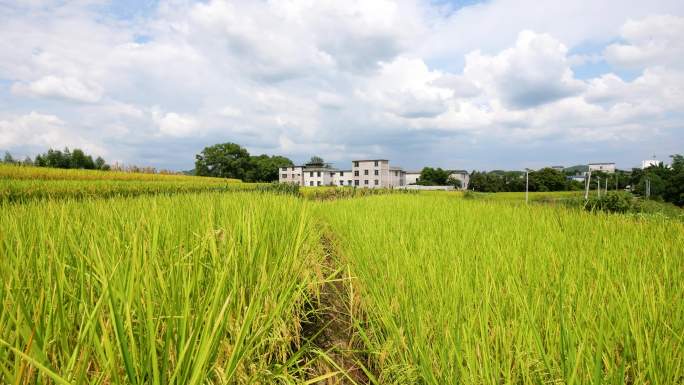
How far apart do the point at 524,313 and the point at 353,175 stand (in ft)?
212

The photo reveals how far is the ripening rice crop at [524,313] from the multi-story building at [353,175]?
2301 inches

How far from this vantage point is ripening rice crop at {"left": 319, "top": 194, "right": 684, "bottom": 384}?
117cm

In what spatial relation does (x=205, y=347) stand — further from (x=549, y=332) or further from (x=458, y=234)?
(x=458, y=234)

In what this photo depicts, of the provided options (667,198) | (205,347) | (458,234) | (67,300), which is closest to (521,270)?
(458,234)

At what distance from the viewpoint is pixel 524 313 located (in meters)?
1.29

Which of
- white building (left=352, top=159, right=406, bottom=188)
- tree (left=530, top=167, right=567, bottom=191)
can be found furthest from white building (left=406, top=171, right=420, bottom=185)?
tree (left=530, top=167, right=567, bottom=191)

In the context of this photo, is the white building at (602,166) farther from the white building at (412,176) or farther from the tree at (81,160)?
the tree at (81,160)

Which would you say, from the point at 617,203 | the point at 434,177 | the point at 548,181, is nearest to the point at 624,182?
the point at 548,181

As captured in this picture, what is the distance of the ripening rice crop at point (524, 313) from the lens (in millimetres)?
1171

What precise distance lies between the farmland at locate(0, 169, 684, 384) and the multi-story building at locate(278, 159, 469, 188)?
193ft

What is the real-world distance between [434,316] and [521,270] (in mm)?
903

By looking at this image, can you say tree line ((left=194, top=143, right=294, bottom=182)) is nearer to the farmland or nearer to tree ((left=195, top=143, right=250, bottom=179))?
tree ((left=195, top=143, right=250, bottom=179))

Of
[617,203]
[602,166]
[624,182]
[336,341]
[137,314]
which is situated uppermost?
[602,166]

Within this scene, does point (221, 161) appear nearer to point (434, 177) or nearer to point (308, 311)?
point (434, 177)
